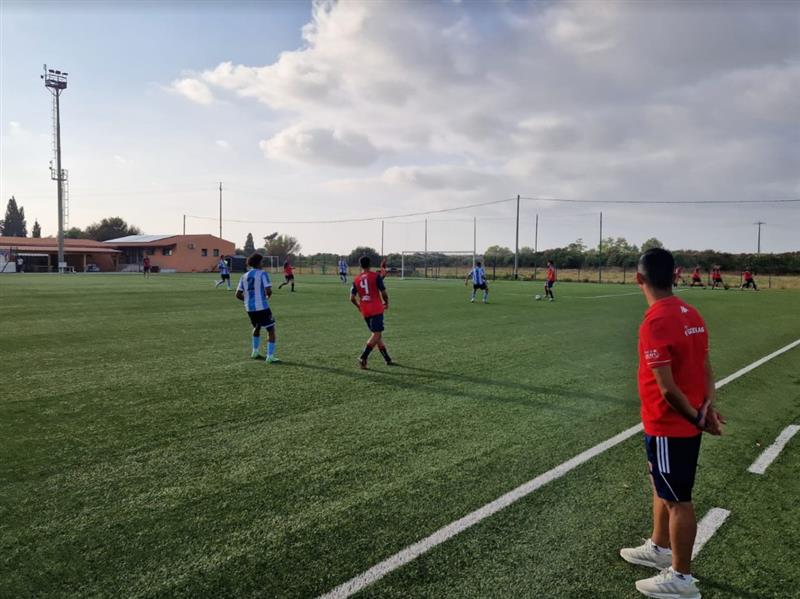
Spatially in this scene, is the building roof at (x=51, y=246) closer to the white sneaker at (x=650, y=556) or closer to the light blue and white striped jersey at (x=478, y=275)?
the light blue and white striped jersey at (x=478, y=275)

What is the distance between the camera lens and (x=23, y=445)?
16.2ft

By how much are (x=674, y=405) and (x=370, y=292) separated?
6.51 meters

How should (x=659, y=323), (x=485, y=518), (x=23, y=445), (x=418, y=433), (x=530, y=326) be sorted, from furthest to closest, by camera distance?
(x=530, y=326) → (x=418, y=433) → (x=23, y=445) → (x=485, y=518) → (x=659, y=323)

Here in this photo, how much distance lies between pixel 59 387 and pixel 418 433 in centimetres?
522

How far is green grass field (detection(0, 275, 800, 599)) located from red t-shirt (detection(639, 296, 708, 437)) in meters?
0.99

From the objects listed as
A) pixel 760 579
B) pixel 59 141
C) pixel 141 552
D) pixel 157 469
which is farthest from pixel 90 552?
pixel 59 141

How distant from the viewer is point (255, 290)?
9273 millimetres

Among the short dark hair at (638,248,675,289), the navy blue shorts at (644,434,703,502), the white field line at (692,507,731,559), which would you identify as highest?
the short dark hair at (638,248,675,289)

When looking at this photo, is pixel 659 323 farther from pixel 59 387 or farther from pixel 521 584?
pixel 59 387

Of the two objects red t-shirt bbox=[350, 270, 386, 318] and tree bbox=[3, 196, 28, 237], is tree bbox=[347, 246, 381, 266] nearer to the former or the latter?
red t-shirt bbox=[350, 270, 386, 318]

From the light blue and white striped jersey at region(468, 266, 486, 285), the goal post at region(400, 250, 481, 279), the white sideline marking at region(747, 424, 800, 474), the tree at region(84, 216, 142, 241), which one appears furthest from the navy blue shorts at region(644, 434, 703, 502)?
the tree at region(84, 216, 142, 241)

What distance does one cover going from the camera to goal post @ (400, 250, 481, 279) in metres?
61.4

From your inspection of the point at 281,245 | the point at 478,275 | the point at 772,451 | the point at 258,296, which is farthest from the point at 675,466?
the point at 281,245

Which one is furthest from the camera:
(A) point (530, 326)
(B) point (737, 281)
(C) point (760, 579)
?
(B) point (737, 281)
